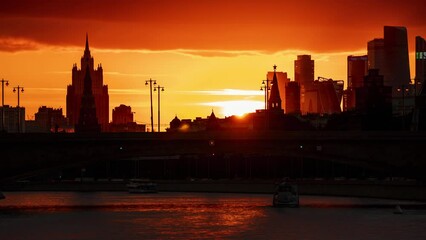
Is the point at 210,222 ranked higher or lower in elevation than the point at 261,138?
lower

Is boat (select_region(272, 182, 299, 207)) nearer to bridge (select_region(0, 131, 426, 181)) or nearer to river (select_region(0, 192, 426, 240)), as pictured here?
river (select_region(0, 192, 426, 240))

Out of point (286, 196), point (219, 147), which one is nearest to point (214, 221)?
point (219, 147)

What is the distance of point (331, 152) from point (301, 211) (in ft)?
33.6

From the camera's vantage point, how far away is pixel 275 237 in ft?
289

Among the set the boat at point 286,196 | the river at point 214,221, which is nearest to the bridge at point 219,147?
the boat at point 286,196

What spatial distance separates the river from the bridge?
506cm

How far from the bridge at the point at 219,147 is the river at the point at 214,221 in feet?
16.6

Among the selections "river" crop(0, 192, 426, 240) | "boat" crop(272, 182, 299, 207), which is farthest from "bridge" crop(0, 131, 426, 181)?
"river" crop(0, 192, 426, 240)

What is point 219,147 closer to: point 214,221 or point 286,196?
point 286,196

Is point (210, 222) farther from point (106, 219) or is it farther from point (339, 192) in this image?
point (339, 192)

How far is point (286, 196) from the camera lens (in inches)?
5108

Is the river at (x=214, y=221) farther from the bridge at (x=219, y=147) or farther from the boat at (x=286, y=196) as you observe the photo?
the bridge at (x=219, y=147)

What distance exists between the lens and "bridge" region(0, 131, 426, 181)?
124m

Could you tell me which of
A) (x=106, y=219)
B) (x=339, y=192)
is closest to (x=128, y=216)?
(x=106, y=219)
